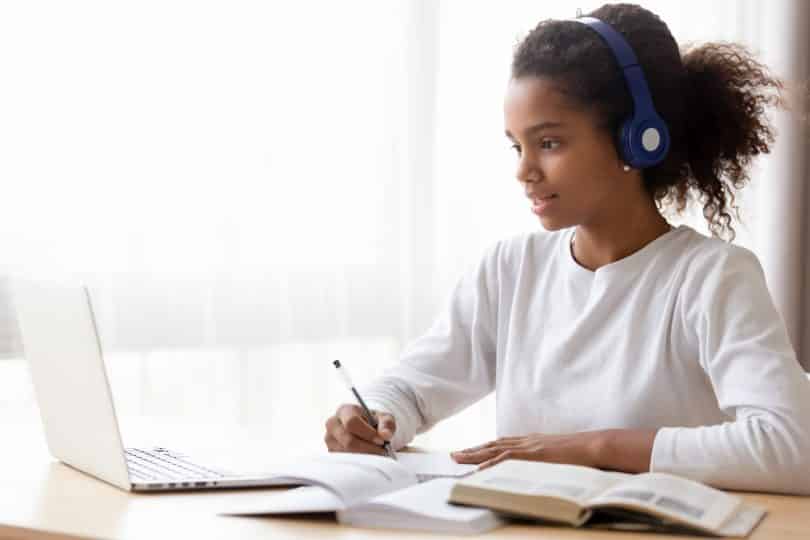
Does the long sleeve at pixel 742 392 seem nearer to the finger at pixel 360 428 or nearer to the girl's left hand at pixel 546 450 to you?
the girl's left hand at pixel 546 450

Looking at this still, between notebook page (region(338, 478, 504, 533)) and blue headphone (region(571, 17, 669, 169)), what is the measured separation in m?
0.62

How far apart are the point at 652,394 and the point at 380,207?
4.51ft

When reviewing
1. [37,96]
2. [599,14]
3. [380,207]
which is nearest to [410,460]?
[599,14]

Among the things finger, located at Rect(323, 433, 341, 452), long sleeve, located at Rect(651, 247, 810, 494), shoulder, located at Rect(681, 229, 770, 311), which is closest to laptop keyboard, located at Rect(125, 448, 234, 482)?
finger, located at Rect(323, 433, 341, 452)

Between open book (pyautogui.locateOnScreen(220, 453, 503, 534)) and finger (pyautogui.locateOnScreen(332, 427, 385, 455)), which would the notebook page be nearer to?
open book (pyautogui.locateOnScreen(220, 453, 503, 534))

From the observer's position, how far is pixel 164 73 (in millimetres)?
2525

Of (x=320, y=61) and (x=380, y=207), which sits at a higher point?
(x=320, y=61)

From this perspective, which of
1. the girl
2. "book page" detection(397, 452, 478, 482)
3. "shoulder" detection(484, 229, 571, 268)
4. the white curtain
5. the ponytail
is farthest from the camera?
the white curtain

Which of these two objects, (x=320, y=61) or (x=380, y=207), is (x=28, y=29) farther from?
(x=380, y=207)

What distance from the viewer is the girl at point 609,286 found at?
1504 millimetres

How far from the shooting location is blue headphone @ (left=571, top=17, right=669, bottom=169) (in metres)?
1.62

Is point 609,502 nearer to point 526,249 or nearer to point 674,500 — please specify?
point 674,500

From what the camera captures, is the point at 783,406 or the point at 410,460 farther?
the point at 410,460

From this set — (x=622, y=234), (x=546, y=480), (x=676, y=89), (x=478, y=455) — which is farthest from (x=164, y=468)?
(x=676, y=89)
